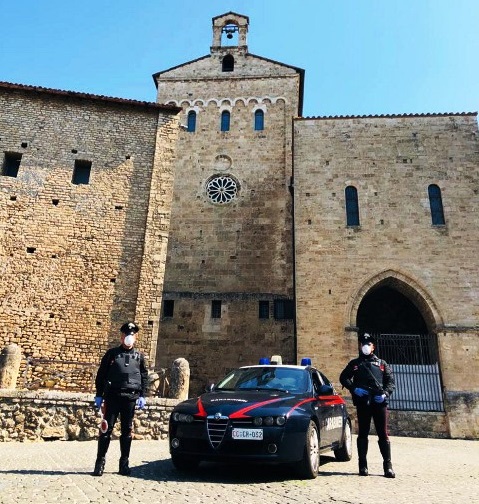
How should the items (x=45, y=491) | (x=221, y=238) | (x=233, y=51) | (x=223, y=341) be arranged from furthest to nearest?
1. (x=233, y=51)
2. (x=221, y=238)
3. (x=223, y=341)
4. (x=45, y=491)

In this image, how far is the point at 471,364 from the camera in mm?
12938

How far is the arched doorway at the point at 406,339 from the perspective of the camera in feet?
42.7

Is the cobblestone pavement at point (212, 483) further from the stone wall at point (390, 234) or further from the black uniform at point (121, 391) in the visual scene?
the stone wall at point (390, 234)

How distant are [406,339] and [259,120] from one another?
41.0 feet

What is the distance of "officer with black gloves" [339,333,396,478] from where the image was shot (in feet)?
15.9

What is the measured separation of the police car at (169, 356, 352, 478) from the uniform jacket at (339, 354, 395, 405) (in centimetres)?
45

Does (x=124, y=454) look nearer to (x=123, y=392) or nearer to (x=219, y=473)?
(x=123, y=392)

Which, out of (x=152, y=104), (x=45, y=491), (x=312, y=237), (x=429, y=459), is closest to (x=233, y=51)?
(x=152, y=104)

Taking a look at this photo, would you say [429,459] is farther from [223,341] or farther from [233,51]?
[233,51]

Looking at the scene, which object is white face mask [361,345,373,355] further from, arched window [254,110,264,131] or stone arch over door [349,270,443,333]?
arched window [254,110,264,131]

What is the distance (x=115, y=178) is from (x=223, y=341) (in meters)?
7.56

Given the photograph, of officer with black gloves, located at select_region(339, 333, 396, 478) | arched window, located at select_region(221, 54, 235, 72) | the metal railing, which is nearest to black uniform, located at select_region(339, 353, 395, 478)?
officer with black gloves, located at select_region(339, 333, 396, 478)

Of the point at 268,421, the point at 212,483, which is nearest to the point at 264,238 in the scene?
the point at 268,421

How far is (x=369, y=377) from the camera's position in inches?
194
